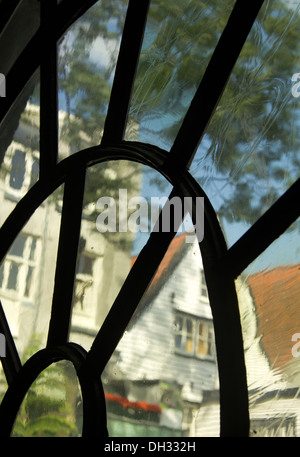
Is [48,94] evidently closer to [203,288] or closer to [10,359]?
[10,359]

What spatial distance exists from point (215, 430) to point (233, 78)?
103 cm

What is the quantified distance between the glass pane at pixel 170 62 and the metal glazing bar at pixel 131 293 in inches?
12.9

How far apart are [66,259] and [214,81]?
2.73ft

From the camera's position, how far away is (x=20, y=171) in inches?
102

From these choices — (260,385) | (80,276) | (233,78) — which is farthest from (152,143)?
(260,385)

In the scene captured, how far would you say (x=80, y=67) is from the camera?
93.5 inches

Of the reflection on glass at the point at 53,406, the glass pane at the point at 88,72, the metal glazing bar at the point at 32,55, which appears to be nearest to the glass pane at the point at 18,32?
the metal glazing bar at the point at 32,55

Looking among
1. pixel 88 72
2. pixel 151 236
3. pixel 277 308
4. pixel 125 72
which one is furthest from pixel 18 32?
pixel 277 308

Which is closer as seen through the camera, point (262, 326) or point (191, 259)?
point (262, 326)

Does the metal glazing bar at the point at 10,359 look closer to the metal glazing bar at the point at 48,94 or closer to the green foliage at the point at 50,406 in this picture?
the green foliage at the point at 50,406

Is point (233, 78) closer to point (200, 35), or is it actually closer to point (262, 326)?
point (200, 35)

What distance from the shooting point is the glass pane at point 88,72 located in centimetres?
225

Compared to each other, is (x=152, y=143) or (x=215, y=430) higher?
(x=152, y=143)

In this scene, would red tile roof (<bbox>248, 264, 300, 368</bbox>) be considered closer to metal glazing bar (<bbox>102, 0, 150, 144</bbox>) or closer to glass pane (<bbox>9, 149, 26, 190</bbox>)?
metal glazing bar (<bbox>102, 0, 150, 144</bbox>)
